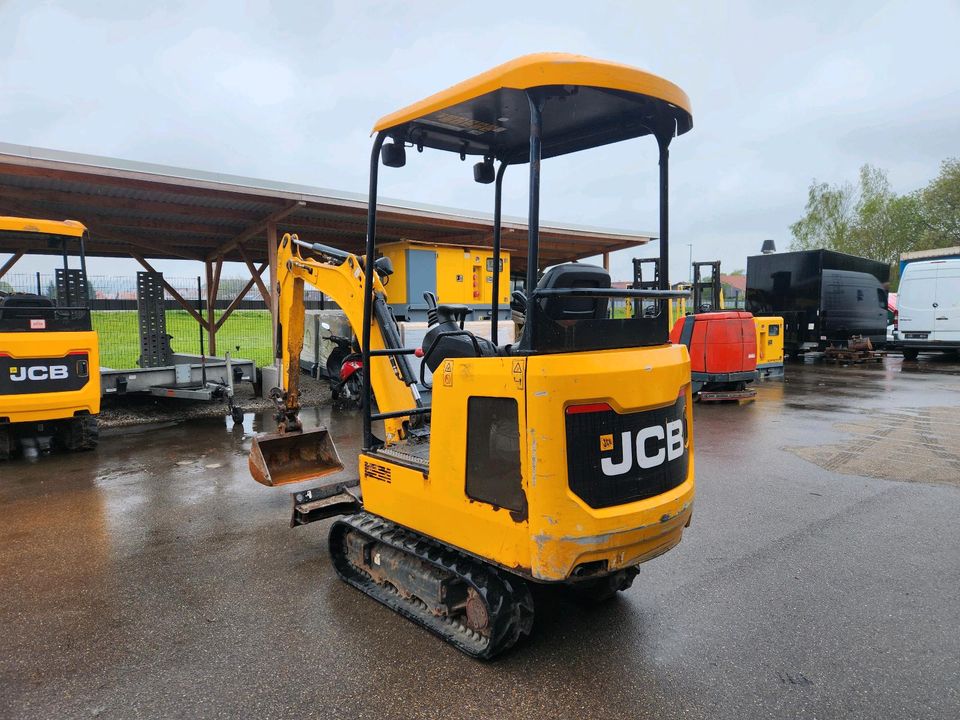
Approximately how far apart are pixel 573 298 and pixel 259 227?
10606 millimetres

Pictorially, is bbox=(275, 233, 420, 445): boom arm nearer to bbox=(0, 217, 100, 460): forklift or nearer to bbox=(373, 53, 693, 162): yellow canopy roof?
bbox=(373, 53, 693, 162): yellow canopy roof

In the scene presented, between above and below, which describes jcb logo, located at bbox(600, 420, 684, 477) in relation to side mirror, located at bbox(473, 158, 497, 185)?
below

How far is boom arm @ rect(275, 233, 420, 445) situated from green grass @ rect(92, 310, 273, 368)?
21.0 ft

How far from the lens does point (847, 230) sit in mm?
40188

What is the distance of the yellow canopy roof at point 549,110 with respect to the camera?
2.64 meters

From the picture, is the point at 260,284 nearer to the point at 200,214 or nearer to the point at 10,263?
the point at 200,214

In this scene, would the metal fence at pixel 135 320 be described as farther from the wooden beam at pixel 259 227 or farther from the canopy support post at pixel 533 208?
the canopy support post at pixel 533 208

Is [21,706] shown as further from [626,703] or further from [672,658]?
[672,658]

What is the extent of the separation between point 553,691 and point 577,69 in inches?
109

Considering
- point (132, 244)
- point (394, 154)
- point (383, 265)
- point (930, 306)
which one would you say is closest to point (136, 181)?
point (132, 244)

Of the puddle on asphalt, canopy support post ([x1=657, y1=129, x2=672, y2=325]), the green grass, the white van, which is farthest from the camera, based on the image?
the white van

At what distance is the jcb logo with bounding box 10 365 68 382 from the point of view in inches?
263

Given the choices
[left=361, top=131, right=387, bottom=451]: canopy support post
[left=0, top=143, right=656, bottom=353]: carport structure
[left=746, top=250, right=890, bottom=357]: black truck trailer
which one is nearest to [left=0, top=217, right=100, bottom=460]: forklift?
[left=0, top=143, right=656, bottom=353]: carport structure

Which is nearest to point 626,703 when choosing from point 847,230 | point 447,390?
point 447,390
